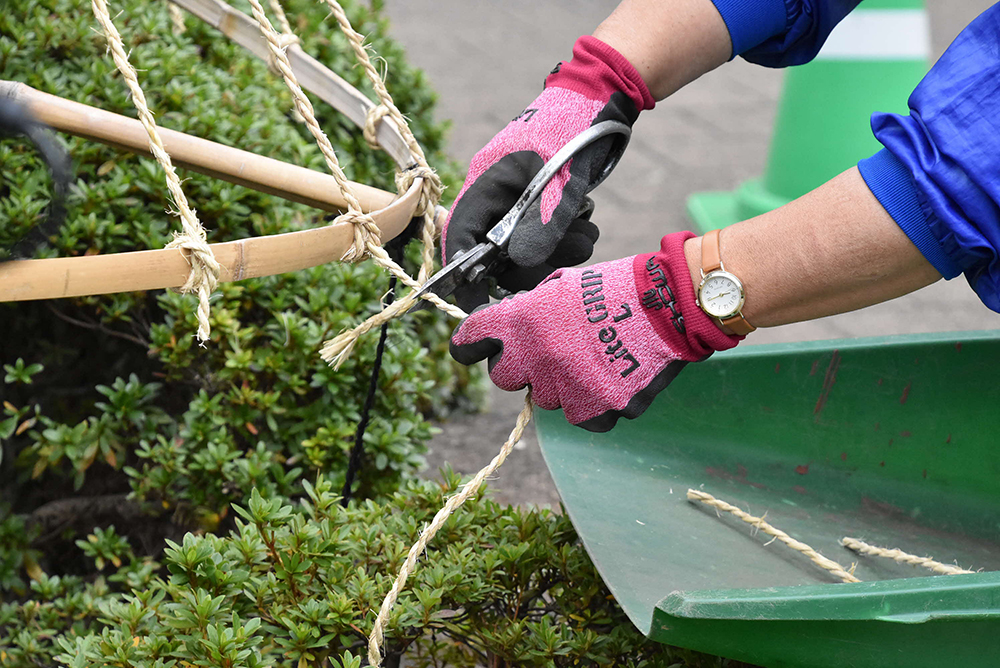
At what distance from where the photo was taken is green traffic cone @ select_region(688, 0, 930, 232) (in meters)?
3.70

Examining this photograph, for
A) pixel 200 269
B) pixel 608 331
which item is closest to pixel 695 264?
pixel 608 331

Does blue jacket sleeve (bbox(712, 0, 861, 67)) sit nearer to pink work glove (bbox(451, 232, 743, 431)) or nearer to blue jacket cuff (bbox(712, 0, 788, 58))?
blue jacket cuff (bbox(712, 0, 788, 58))

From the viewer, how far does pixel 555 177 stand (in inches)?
56.0

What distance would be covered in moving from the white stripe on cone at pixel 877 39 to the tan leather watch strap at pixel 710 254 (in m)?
2.78

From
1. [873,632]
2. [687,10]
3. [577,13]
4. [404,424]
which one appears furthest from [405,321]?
[577,13]

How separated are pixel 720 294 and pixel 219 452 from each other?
1072 mm

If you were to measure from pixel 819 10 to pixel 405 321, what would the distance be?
1.26 m

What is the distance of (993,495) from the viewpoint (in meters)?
1.76

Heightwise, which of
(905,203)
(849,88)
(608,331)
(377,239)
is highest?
(905,203)

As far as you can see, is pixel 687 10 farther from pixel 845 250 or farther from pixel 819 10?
pixel 845 250

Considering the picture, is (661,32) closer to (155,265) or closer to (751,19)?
(751,19)

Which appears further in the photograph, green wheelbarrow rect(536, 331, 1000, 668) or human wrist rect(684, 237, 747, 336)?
green wheelbarrow rect(536, 331, 1000, 668)

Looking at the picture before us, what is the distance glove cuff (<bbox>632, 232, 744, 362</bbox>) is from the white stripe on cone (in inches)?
109

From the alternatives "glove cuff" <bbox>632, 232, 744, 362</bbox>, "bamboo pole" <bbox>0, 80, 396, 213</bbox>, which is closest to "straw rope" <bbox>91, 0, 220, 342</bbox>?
"bamboo pole" <bbox>0, 80, 396, 213</bbox>
